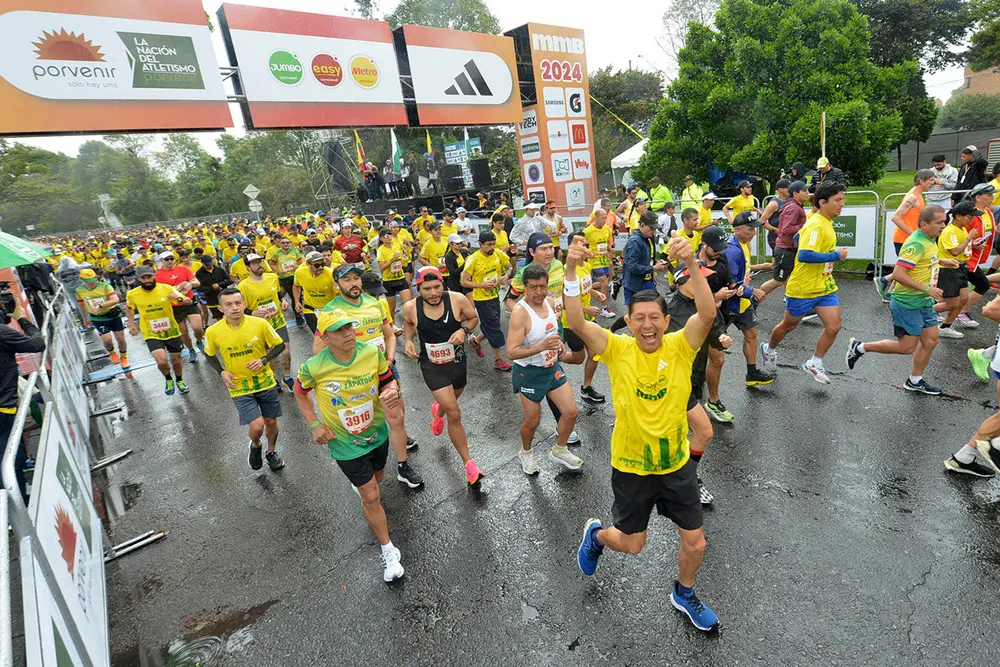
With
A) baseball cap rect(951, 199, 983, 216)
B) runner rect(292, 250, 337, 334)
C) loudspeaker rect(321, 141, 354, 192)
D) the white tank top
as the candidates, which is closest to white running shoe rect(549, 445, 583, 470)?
the white tank top

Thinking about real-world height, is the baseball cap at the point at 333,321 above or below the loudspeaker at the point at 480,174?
below

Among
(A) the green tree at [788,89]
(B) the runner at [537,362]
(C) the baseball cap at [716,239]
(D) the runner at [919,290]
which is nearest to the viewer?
(B) the runner at [537,362]

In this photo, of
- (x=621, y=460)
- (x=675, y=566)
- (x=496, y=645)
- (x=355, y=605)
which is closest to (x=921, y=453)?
(x=675, y=566)

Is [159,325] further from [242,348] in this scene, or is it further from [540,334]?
[540,334]

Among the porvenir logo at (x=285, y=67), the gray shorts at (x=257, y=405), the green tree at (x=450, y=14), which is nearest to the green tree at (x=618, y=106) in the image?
the green tree at (x=450, y=14)

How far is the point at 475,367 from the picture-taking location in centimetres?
839

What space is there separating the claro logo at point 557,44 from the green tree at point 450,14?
78.0 feet

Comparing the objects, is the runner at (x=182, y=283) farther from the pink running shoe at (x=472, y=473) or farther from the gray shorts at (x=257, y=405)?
the pink running shoe at (x=472, y=473)

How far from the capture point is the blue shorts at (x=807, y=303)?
5.79m

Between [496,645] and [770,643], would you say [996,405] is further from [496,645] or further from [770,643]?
[496,645]

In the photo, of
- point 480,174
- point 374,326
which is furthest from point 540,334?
point 480,174

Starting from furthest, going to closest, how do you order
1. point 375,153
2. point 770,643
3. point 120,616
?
point 375,153, point 120,616, point 770,643

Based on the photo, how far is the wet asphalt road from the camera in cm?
312

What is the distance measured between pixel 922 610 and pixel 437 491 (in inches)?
142
